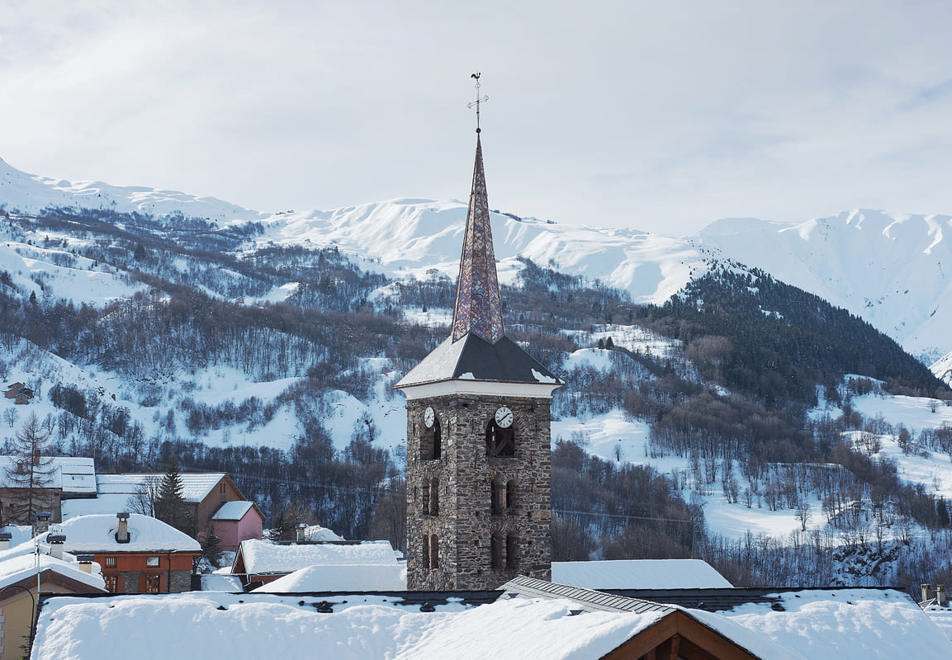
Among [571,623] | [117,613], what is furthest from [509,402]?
[571,623]

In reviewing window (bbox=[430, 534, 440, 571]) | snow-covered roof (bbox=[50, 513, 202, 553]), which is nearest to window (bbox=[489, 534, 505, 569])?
window (bbox=[430, 534, 440, 571])

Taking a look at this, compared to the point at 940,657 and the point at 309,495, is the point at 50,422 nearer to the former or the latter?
the point at 309,495

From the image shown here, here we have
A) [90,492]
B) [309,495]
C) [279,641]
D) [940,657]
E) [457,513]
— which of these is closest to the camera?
[279,641]

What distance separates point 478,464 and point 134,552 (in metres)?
28.2

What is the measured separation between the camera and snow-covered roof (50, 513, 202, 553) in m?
56.3

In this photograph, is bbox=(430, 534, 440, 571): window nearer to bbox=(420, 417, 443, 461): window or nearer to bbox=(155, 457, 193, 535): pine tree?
bbox=(420, 417, 443, 461): window

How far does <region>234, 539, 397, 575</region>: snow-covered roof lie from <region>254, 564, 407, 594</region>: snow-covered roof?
1643 centimetres

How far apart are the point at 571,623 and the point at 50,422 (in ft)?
597

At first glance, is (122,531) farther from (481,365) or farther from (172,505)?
(172,505)

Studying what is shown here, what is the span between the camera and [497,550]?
3562 centimetres

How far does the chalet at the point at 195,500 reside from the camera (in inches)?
3770

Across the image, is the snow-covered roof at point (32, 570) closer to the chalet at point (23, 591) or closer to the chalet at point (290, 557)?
the chalet at point (23, 591)

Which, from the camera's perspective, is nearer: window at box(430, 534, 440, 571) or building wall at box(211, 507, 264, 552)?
window at box(430, 534, 440, 571)

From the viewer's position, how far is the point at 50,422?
597ft
